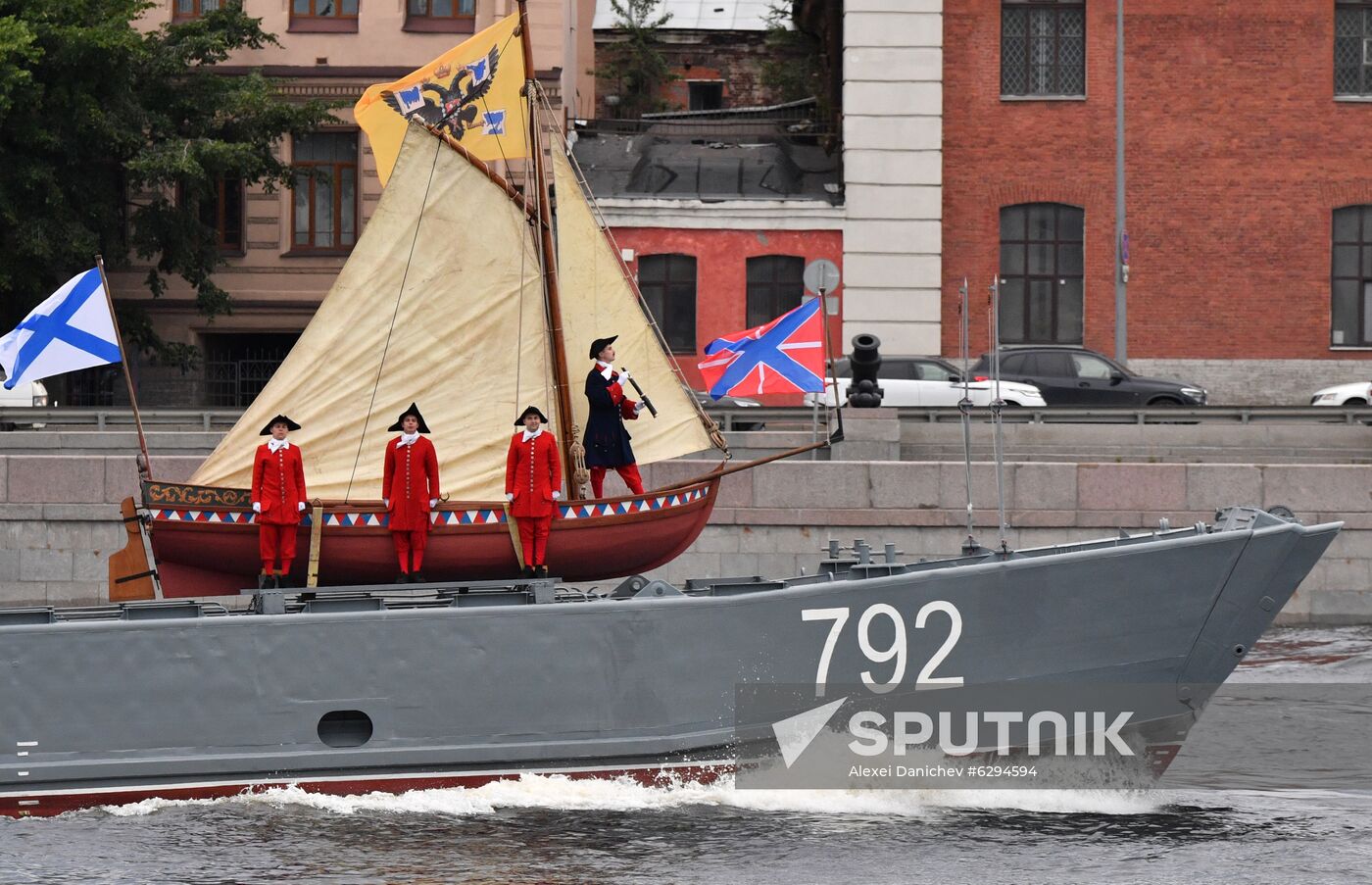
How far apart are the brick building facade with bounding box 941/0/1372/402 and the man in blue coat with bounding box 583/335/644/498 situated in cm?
1983

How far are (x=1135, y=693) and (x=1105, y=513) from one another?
8.85m

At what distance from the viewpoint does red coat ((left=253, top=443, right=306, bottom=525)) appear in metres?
14.2

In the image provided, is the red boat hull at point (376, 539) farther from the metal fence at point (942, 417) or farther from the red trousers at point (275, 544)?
the metal fence at point (942, 417)

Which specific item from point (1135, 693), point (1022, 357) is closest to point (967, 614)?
point (1135, 693)

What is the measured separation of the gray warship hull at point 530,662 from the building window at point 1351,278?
23675mm

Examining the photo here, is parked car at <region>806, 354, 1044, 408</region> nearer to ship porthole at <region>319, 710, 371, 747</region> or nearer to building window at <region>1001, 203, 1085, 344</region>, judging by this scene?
building window at <region>1001, 203, 1085, 344</region>

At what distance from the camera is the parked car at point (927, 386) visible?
28.3 meters

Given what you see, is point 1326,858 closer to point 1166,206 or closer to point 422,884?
point 422,884

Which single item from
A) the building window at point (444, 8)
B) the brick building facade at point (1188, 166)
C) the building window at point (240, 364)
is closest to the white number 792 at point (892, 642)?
the building window at point (240, 364)

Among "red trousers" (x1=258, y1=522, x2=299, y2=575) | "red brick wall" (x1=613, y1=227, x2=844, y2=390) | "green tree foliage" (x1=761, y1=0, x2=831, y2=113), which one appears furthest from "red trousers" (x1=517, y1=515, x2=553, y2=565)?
"green tree foliage" (x1=761, y1=0, x2=831, y2=113)

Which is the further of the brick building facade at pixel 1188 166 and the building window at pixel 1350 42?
the building window at pixel 1350 42

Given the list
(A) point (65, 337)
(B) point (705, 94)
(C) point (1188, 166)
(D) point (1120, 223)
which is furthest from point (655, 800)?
(B) point (705, 94)

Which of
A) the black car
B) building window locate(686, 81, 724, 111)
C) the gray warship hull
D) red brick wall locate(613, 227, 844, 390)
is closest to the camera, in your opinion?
Answer: the gray warship hull

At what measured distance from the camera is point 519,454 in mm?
14094
